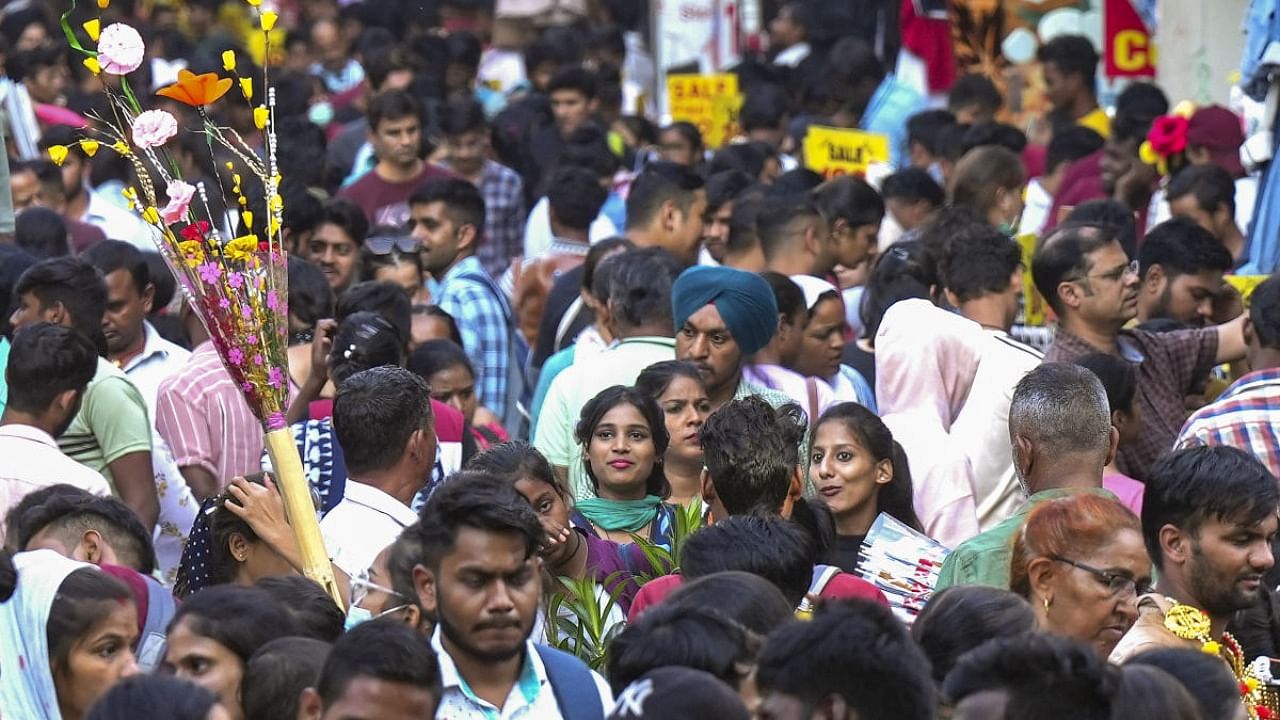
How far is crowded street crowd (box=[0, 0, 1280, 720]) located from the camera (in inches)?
190

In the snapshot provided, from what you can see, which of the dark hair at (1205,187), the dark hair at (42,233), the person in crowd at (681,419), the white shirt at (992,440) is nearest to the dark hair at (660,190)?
the dark hair at (1205,187)

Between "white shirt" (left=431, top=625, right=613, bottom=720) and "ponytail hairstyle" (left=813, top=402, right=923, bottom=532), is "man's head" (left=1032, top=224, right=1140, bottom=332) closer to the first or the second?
"ponytail hairstyle" (left=813, top=402, right=923, bottom=532)

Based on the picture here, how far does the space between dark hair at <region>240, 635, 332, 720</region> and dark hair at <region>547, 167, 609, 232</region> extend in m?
6.26

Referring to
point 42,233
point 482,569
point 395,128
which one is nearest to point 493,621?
point 482,569

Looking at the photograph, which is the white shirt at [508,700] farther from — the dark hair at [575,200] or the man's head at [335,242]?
the dark hair at [575,200]

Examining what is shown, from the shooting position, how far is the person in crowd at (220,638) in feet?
16.4

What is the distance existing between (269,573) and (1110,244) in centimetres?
353

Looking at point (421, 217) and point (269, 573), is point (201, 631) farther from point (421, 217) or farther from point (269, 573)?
point (421, 217)

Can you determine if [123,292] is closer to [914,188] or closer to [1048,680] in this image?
[914,188]

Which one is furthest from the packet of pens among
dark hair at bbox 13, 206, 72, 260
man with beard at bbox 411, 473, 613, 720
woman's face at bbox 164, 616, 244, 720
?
dark hair at bbox 13, 206, 72, 260

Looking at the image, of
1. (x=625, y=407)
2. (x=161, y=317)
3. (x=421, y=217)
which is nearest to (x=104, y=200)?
(x=421, y=217)

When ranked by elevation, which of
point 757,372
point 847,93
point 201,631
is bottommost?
point 847,93

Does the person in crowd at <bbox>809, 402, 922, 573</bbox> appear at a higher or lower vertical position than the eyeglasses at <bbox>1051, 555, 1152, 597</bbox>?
lower

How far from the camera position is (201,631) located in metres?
5.03
